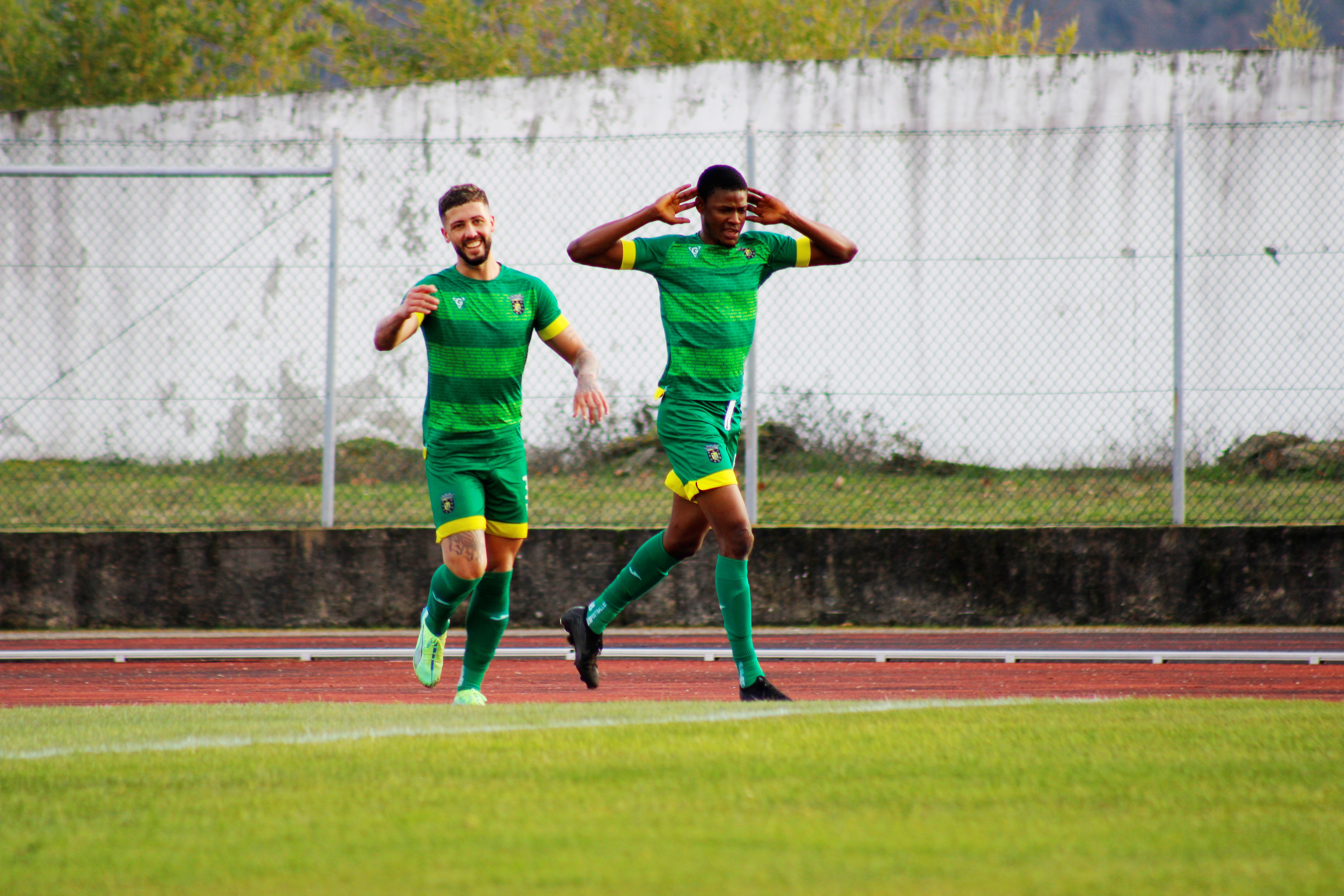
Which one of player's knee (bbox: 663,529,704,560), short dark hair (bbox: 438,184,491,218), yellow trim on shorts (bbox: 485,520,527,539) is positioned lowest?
player's knee (bbox: 663,529,704,560)

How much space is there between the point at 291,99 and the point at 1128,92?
8.37 meters

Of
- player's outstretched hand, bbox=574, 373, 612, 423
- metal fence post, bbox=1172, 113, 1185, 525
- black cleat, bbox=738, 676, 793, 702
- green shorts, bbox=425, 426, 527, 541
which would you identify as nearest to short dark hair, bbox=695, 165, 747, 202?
player's outstretched hand, bbox=574, 373, 612, 423

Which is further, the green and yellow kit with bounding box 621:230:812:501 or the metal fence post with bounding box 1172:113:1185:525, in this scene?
the metal fence post with bounding box 1172:113:1185:525

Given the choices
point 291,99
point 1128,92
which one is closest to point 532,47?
point 291,99

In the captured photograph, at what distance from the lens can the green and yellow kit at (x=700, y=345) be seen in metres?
5.59

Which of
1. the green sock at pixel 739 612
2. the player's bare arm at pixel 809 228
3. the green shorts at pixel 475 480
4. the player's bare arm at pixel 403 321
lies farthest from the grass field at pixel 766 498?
the player's bare arm at pixel 403 321

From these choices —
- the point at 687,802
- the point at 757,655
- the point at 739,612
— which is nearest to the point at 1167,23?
the point at 757,655

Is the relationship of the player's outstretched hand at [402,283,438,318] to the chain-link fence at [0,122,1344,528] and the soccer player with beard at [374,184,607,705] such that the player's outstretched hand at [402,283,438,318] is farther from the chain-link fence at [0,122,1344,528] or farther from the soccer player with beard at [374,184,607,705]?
the chain-link fence at [0,122,1344,528]

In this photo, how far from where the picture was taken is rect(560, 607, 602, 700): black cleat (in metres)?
6.01

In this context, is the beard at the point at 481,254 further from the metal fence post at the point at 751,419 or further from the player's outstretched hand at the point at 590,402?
the metal fence post at the point at 751,419

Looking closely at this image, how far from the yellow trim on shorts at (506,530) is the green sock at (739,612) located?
2.60 feet

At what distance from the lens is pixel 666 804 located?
10.1ft

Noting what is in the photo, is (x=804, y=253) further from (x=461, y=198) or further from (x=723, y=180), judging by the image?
(x=461, y=198)

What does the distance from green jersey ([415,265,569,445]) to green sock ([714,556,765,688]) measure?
1046 millimetres
